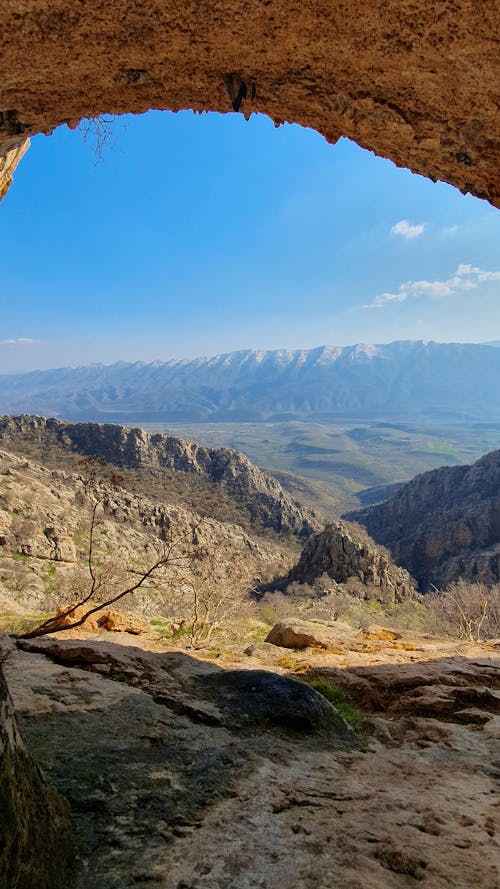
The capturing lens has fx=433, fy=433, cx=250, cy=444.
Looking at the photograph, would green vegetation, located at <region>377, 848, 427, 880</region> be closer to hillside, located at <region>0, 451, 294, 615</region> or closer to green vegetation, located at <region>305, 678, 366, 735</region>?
green vegetation, located at <region>305, 678, 366, 735</region>

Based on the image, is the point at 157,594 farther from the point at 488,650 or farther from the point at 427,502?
the point at 427,502

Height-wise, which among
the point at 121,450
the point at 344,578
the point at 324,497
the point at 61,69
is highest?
the point at 61,69

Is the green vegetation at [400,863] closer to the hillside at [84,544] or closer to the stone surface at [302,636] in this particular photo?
the stone surface at [302,636]

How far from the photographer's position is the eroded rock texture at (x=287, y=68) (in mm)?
5203

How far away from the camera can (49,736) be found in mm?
6055

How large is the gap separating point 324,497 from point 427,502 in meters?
89.0

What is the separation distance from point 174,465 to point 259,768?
110m

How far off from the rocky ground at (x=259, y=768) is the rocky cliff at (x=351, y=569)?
164ft

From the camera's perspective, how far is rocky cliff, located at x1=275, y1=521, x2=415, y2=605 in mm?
59188

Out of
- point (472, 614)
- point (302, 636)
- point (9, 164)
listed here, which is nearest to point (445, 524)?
point (472, 614)

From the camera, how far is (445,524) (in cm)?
8712

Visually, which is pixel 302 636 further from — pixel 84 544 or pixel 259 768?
pixel 84 544

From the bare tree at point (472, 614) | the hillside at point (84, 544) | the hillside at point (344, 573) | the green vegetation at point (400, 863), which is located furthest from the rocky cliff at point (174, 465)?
the green vegetation at point (400, 863)

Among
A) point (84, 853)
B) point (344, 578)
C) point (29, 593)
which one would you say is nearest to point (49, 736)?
point (84, 853)
